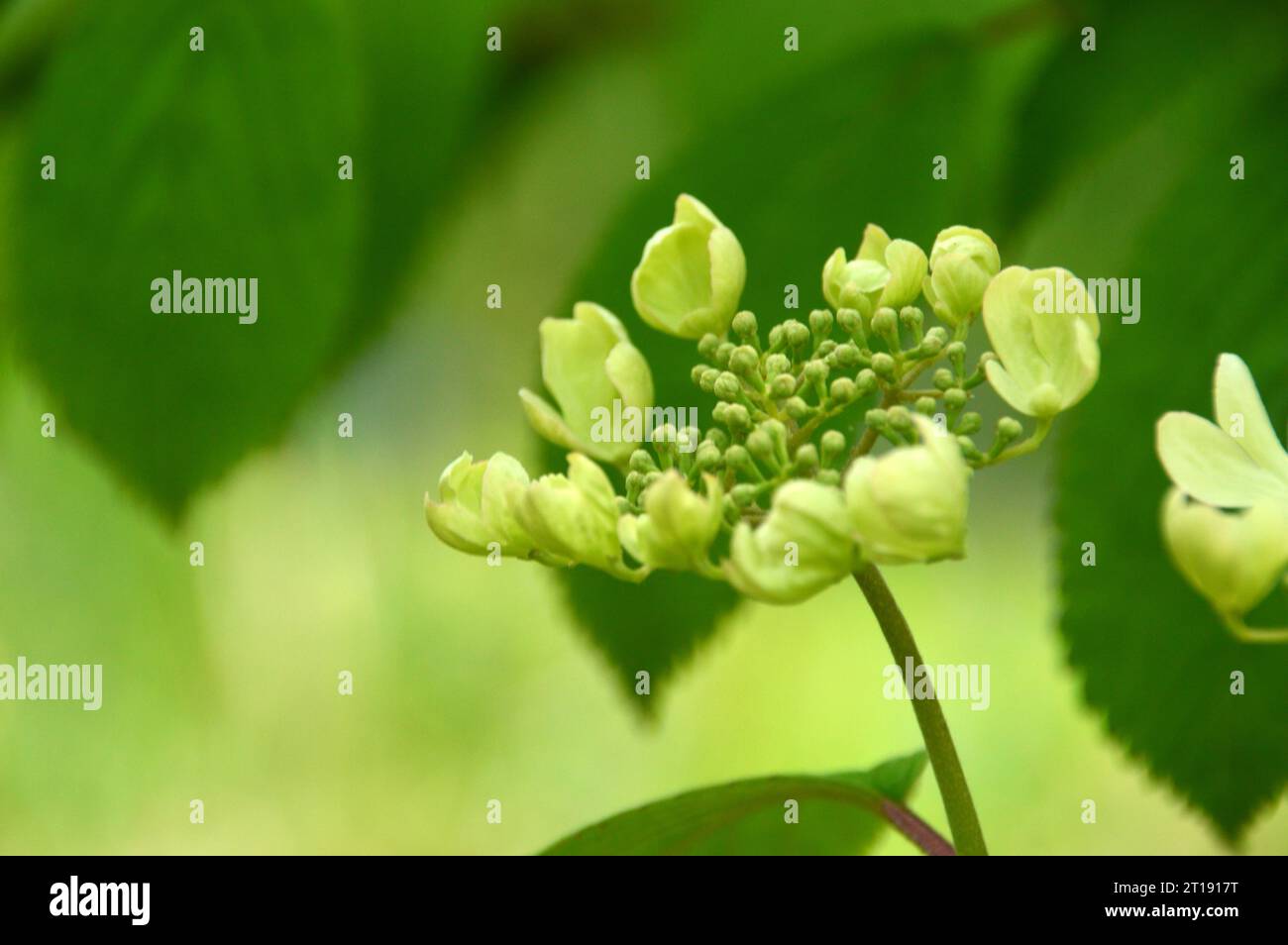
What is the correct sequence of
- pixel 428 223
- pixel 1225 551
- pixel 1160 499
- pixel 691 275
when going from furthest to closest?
pixel 428 223 < pixel 1160 499 < pixel 691 275 < pixel 1225 551

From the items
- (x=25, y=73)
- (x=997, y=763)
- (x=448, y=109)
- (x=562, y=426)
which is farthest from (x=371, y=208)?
(x=997, y=763)

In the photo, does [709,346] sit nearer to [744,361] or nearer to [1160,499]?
[744,361]

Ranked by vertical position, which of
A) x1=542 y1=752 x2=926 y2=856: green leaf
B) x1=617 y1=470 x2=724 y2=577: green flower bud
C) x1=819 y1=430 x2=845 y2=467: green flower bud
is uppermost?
x1=819 y1=430 x2=845 y2=467: green flower bud

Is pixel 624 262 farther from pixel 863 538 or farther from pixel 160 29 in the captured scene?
pixel 863 538

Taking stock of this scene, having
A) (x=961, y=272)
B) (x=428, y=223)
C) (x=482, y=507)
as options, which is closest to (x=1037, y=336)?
(x=961, y=272)

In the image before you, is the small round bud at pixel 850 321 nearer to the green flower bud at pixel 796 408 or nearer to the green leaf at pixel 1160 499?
the green flower bud at pixel 796 408

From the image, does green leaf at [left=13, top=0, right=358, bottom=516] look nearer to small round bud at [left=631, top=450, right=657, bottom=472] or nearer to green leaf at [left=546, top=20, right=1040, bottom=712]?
green leaf at [left=546, top=20, right=1040, bottom=712]

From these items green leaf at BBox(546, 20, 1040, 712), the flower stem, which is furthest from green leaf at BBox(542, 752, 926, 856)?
green leaf at BBox(546, 20, 1040, 712)
